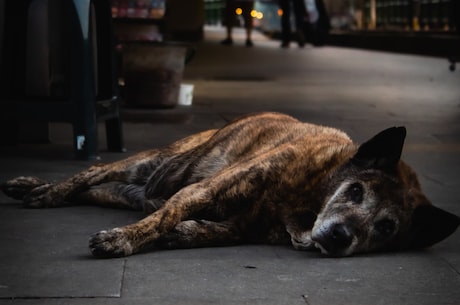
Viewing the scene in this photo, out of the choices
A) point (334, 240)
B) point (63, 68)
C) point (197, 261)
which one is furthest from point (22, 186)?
point (63, 68)

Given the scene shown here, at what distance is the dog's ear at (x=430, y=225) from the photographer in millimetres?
4965

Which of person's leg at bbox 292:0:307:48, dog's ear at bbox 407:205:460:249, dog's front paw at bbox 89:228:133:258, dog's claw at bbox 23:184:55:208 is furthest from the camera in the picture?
person's leg at bbox 292:0:307:48

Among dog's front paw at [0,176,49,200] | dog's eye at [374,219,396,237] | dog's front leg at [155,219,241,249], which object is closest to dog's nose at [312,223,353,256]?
dog's eye at [374,219,396,237]

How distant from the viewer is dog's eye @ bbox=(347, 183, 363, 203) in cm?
491

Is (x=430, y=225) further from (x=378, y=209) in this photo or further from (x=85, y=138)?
(x=85, y=138)

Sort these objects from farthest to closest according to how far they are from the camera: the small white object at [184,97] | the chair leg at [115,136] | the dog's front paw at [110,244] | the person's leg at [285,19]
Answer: the person's leg at [285,19] → the small white object at [184,97] → the chair leg at [115,136] → the dog's front paw at [110,244]

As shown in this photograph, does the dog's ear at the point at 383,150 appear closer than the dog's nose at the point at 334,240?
No

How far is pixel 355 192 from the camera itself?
4953mm

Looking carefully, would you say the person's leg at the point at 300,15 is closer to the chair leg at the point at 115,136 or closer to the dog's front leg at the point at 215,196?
the chair leg at the point at 115,136

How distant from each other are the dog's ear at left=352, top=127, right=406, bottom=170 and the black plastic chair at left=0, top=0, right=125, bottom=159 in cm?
322

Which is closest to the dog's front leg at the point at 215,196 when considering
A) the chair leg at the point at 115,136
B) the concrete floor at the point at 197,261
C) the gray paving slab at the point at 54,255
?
the concrete floor at the point at 197,261

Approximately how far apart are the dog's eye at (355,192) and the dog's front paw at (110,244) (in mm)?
1013

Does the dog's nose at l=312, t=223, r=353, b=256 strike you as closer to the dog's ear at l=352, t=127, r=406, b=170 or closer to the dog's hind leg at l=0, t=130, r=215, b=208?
the dog's ear at l=352, t=127, r=406, b=170

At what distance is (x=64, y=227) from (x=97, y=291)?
1.43 metres
